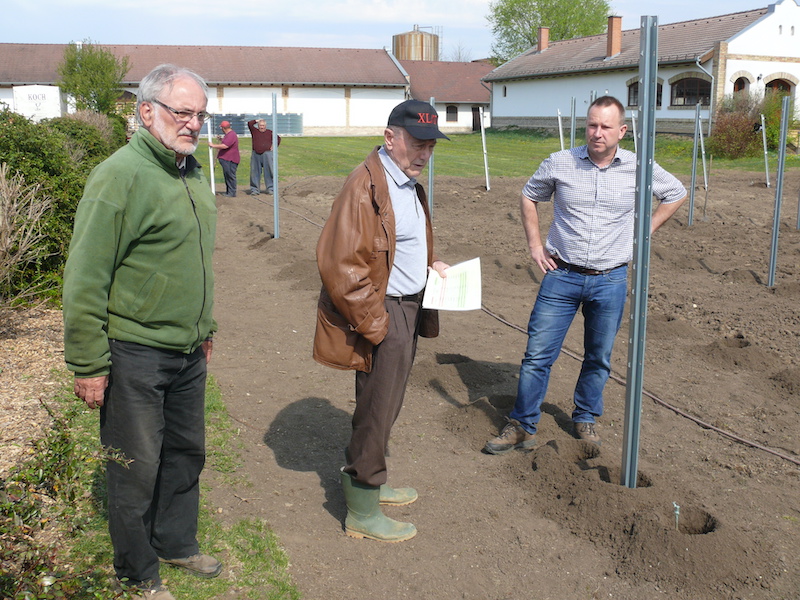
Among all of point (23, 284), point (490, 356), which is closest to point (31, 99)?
point (23, 284)

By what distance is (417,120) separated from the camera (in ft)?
10.6

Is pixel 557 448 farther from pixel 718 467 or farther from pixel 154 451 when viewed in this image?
pixel 154 451

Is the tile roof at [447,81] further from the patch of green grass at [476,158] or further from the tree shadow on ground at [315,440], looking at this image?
the tree shadow on ground at [315,440]

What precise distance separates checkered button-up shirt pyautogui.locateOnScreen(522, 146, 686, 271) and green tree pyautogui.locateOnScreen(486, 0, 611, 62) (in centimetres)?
6364

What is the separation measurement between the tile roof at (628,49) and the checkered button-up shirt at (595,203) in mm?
30448

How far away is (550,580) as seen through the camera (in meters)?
3.34

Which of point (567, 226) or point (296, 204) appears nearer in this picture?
point (567, 226)

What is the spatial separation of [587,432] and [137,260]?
2918 mm

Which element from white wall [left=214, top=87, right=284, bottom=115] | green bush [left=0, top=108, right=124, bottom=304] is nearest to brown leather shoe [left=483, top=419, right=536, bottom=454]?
green bush [left=0, top=108, right=124, bottom=304]

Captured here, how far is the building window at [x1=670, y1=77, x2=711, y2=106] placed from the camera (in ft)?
106

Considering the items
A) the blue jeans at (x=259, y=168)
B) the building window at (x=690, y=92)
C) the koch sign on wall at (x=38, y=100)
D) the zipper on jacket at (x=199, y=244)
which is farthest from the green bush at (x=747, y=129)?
the zipper on jacket at (x=199, y=244)

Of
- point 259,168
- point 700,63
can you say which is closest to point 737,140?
point 700,63

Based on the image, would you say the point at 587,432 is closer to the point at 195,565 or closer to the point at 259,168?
the point at 195,565

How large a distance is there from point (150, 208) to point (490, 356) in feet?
13.4
